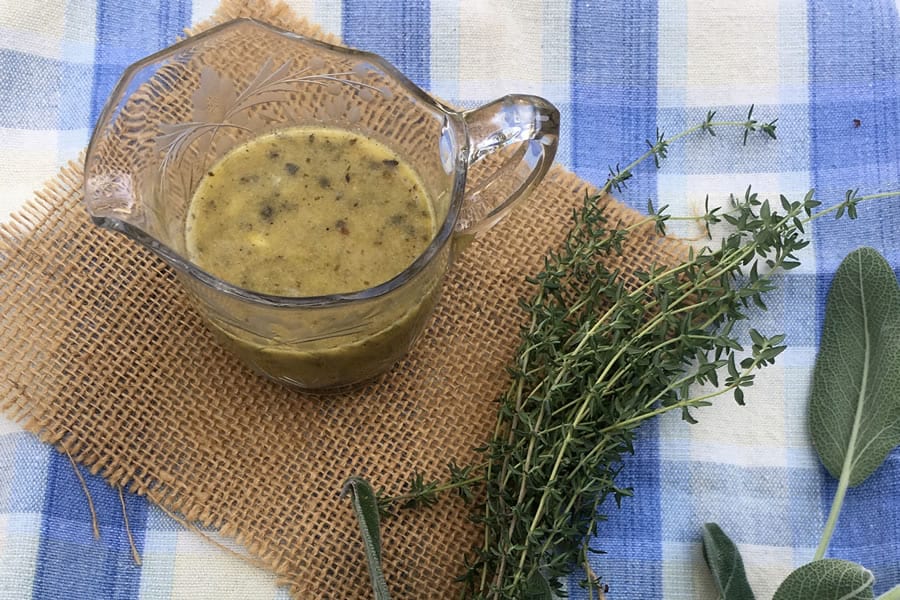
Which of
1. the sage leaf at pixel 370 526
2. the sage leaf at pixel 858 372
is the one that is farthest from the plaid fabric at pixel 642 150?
the sage leaf at pixel 370 526

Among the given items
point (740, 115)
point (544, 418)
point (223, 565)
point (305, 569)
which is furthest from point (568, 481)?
point (740, 115)

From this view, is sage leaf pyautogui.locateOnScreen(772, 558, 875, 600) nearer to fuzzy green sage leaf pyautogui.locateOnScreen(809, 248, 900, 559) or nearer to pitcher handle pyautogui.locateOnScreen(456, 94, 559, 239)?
fuzzy green sage leaf pyautogui.locateOnScreen(809, 248, 900, 559)

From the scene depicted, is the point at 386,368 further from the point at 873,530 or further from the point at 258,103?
the point at 873,530

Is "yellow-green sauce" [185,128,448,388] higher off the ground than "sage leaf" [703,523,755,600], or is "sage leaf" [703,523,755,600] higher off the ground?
"yellow-green sauce" [185,128,448,388]

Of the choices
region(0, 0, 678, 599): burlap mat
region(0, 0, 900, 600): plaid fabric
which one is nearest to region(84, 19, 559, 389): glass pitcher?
region(0, 0, 678, 599): burlap mat

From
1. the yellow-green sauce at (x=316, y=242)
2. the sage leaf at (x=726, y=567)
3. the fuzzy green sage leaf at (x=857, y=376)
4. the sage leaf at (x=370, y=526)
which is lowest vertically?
the sage leaf at (x=726, y=567)

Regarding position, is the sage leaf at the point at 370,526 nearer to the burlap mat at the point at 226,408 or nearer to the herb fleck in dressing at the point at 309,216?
the burlap mat at the point at 226,408
